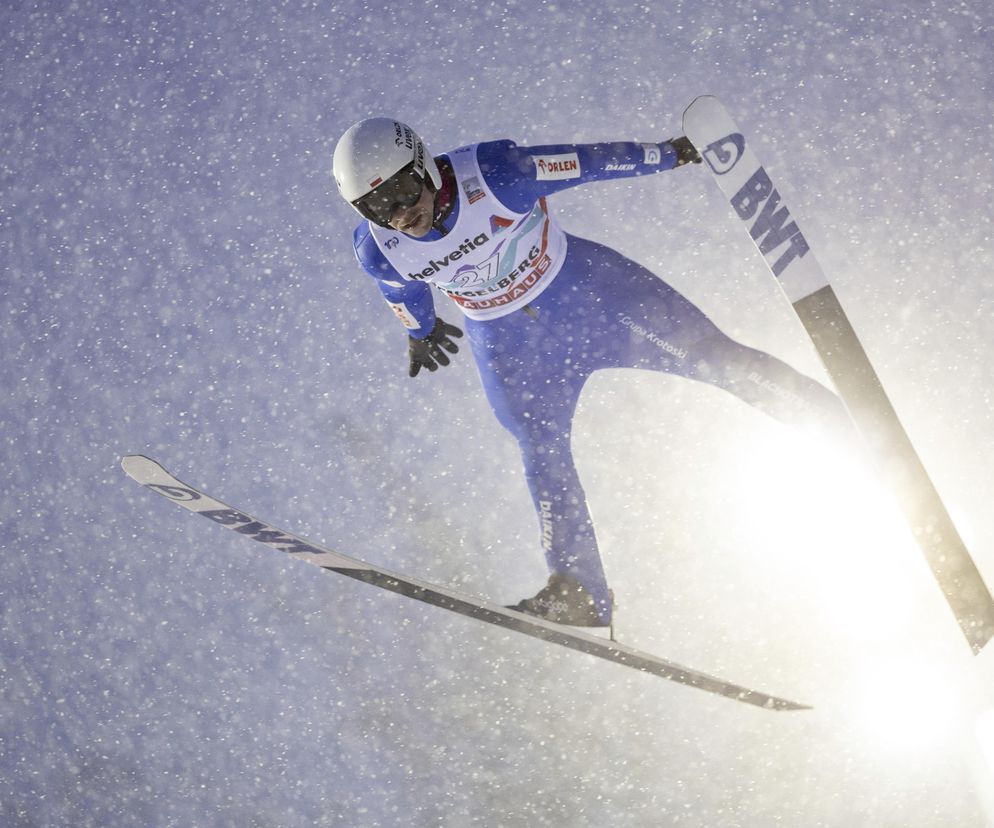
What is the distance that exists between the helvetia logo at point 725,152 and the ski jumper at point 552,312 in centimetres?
18

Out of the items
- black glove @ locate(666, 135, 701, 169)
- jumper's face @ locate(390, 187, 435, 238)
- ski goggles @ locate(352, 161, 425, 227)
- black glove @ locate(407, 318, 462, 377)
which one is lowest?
black glove @ locate(407, 318, 462, 377)

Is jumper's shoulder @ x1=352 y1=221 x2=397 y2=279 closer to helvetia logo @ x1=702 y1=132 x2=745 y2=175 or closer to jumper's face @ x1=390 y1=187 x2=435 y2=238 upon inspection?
jumper's face @ x1=390 y1=187 x2=435 y2=238

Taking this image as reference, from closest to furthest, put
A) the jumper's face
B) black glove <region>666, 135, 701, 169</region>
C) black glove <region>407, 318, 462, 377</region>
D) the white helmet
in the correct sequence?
1. the white helmet
2. the jumper's face
3. black glove <region>666, 135, 701, 169</region>
4. black glove <region>407, 318, 462, 377</region>

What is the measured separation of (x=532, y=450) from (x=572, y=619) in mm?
741

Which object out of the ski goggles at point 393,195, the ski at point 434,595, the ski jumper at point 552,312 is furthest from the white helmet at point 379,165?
the ski at point 434,595

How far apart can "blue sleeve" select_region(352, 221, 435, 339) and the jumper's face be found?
0.90 feet

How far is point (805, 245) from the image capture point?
4.09m

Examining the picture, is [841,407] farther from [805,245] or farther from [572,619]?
[572,619]

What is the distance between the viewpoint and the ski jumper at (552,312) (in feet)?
12.5

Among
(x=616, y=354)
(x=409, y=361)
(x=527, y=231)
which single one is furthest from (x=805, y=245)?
(x=409, y=361)

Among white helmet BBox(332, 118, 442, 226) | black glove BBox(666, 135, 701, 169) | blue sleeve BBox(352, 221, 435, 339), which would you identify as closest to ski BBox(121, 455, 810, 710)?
blue sleeve BBox(352, 221, 435, 339)

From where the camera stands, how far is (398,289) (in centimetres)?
423

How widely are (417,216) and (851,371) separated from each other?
6.08 feet

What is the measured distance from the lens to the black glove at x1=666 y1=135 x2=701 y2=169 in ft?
13.0
